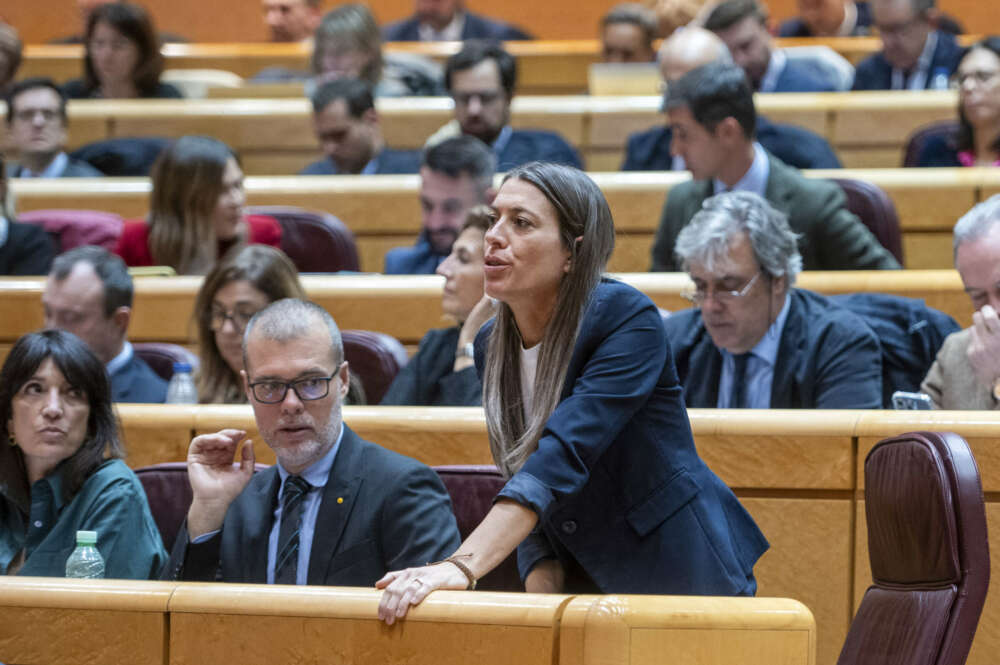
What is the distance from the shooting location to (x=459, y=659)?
111 centimetres

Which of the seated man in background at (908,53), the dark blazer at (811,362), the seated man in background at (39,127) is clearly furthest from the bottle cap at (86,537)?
the seated man in background at (908,53)

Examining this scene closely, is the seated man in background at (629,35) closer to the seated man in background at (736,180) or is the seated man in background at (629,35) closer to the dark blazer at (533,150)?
the dark blazer at (533,150)

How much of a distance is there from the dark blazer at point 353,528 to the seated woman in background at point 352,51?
7.24ft

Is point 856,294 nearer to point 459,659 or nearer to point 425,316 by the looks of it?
point 425,316

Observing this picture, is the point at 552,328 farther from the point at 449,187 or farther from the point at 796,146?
the point at 796,146

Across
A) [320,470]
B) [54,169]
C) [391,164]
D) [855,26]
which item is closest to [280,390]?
[320,470]

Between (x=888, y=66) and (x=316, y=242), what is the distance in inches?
67.2

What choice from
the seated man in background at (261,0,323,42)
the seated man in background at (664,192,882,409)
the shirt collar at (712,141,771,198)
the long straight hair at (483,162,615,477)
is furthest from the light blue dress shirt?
the seated man in background at (261,0,323,42)

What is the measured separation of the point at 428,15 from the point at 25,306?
2.39 meters

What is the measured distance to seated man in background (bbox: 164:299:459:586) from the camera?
146 cm

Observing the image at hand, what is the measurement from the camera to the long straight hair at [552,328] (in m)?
1.24

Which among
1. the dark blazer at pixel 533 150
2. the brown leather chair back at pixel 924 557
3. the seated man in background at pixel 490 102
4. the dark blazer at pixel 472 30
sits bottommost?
the brown leather chair back at pixel 924 557

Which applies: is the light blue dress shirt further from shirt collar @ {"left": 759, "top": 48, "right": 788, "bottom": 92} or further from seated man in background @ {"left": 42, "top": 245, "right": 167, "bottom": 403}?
shirt collar @ {"left": 759, "top": 48, "right": 788, "bottom": 92}

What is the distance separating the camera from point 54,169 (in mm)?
3273
